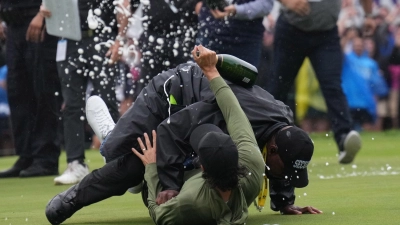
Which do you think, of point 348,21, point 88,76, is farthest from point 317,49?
point 348,21

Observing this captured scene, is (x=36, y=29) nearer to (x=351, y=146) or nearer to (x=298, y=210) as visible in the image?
(x=351, y=146)

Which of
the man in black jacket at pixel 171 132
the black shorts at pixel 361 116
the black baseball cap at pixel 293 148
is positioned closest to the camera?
the black baseball cap at pixel 293 148

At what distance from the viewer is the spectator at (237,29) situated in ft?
33.6

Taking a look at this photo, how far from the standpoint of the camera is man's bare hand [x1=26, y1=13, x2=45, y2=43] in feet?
33.8

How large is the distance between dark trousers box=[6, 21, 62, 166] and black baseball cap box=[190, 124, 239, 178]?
5.32 metres

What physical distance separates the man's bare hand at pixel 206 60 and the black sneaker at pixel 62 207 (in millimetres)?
1205

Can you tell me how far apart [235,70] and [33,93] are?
5.10 meters

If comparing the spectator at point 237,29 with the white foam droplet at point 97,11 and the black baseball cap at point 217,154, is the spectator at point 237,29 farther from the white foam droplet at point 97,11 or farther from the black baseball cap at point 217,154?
the black baseball cap at point 217,154

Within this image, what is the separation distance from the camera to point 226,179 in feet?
18.2

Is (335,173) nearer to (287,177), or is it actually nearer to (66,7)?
(66,7)

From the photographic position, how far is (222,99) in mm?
5922

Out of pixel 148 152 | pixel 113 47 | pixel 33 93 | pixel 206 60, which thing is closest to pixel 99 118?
pixel 148 152

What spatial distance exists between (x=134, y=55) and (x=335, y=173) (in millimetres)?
2616

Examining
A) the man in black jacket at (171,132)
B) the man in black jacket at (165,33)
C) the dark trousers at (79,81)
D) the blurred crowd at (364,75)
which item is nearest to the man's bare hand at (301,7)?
the man in black jacket at (165,33)
